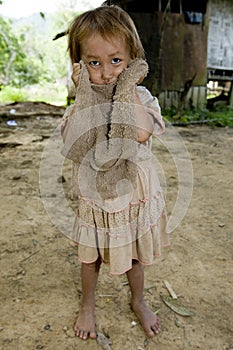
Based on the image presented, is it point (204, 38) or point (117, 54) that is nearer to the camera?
point (117, 54)

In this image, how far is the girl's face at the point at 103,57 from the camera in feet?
3.84

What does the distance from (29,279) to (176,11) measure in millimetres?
7353

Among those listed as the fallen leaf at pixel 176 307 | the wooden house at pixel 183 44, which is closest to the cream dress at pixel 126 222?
the fallen leaf at pixel 176 307

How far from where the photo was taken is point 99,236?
1354mm

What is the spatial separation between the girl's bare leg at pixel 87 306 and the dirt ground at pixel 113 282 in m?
0.04

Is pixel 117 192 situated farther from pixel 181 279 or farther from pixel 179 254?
pixel 179 254

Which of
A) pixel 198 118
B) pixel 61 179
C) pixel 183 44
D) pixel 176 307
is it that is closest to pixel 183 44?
pixel 183 44

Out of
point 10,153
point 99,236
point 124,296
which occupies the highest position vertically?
point 99,236

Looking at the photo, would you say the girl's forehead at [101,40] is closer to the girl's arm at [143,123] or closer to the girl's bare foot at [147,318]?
the girl's arm at [143,123]

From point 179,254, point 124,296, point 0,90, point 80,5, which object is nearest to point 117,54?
point 124,296

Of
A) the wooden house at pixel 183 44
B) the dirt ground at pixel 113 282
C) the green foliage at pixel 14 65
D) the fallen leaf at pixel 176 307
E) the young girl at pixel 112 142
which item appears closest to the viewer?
Answer: the young girl at pixel 112 142

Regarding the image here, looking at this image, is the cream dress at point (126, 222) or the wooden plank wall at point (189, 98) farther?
the wooden plank wall at point (189, 98)

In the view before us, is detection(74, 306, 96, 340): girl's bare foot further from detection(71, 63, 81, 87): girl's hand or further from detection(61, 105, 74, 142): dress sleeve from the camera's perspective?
detection(71, 63, 81, 87): girl's hand

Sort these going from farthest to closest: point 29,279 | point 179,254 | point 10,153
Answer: point 10,153 → point 179,254 → point 29,279
